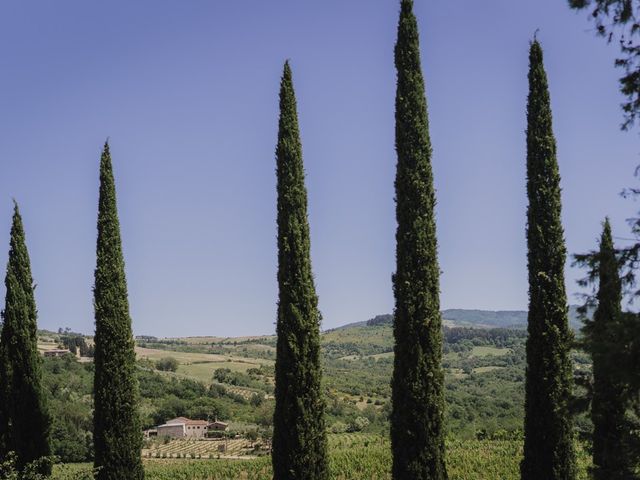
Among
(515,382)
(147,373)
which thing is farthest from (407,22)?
(515,382)

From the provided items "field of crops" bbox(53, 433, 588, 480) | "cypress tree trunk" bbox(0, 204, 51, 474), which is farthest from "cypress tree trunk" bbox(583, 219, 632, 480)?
"field of crops" bbox(53, 433, 588, 480)

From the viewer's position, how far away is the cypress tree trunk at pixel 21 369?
23.4m

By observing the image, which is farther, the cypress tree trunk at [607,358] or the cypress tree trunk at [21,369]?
the cypress tree trunk at [21,369]

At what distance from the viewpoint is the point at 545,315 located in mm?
17656

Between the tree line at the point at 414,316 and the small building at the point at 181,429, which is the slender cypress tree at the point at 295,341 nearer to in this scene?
the tree line at the point at 414,316

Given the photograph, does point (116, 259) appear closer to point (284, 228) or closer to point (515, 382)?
point (284, 228)

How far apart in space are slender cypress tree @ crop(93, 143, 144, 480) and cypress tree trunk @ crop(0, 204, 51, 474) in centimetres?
358

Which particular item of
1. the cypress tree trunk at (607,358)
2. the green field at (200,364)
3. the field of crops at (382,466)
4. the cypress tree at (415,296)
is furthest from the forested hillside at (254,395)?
the cypress tree trunk at (607,358)

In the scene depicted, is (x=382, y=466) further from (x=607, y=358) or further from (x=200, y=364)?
(x=200, y=364)

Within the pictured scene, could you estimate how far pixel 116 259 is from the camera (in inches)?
877

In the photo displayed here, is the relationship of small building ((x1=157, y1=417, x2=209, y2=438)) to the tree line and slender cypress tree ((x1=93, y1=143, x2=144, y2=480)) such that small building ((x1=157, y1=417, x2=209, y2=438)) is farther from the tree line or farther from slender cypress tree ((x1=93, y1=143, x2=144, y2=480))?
the tree line

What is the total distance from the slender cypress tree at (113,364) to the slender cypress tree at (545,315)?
1141 cm

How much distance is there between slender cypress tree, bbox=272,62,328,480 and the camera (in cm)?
1752

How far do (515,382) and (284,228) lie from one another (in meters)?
95.5
